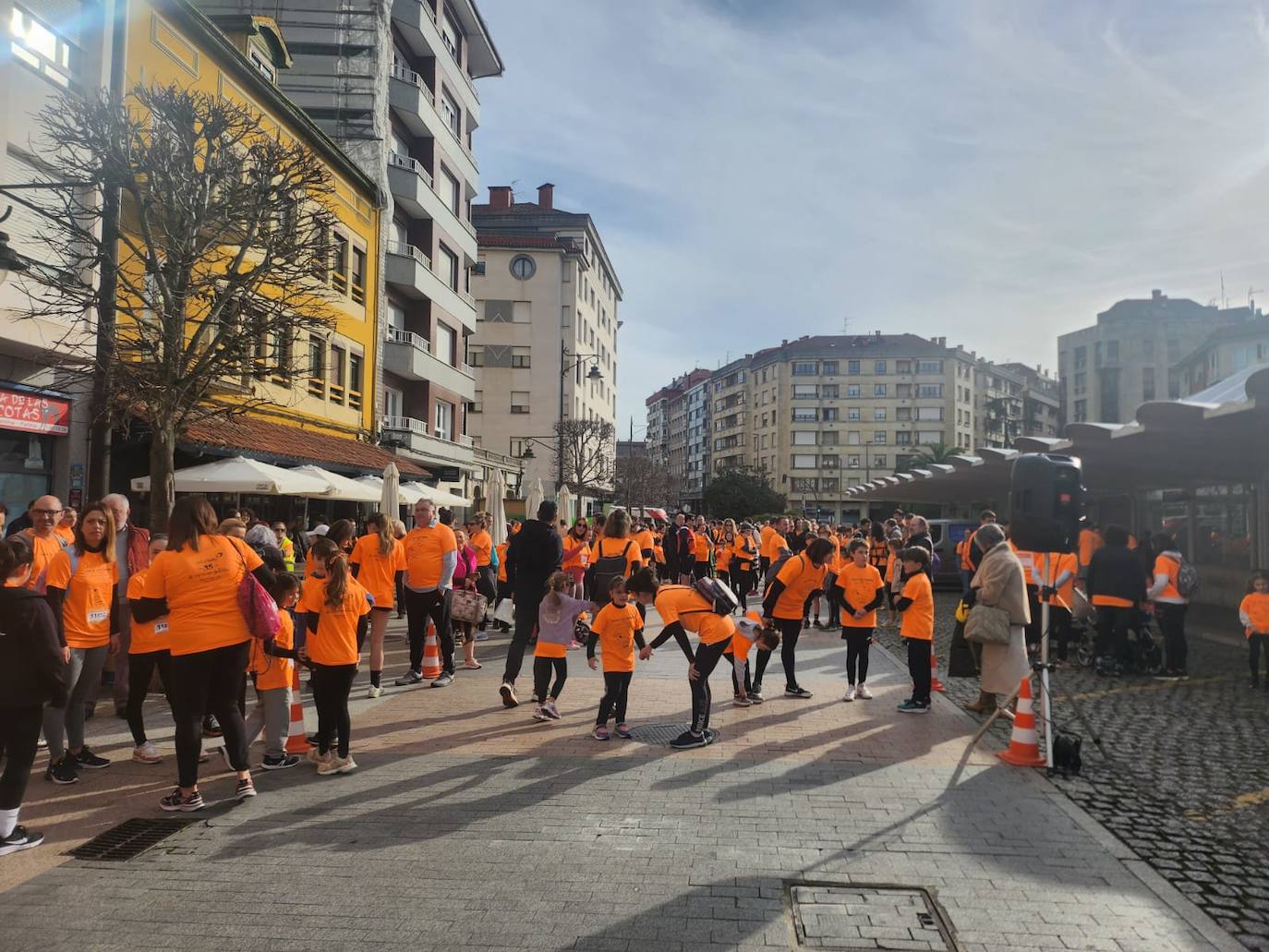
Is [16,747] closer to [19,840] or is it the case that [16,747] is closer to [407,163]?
[19,840]

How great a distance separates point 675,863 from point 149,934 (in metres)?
2.38

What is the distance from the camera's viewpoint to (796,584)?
8969mm

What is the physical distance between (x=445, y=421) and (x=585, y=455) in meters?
20.8

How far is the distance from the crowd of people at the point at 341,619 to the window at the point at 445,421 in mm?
20584

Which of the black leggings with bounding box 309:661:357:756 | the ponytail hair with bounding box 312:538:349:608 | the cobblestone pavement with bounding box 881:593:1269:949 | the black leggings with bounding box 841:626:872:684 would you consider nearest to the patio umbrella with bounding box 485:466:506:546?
the black leggings with bounding box 841:626:872:684

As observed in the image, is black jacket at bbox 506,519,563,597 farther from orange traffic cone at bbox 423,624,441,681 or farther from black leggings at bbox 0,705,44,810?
black leggings at bbox 0,705,44,810

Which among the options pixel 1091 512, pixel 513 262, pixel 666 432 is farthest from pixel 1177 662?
pixel 666 432

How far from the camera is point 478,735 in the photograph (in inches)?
284

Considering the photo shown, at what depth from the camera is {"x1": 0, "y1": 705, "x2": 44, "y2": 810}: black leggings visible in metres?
4.55

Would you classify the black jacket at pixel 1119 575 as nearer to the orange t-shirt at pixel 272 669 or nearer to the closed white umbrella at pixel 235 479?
the orange t-shirt at pixel 272 669

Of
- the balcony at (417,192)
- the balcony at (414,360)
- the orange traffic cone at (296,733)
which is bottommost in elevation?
the orange traffic cone at (296,733)

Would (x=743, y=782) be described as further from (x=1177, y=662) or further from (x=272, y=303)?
(x=272, y=303)

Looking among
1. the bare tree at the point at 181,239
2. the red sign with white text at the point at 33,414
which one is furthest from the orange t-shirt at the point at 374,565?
the red sign with white text at the point at 33,414

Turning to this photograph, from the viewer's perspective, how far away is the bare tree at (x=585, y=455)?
160 ft
